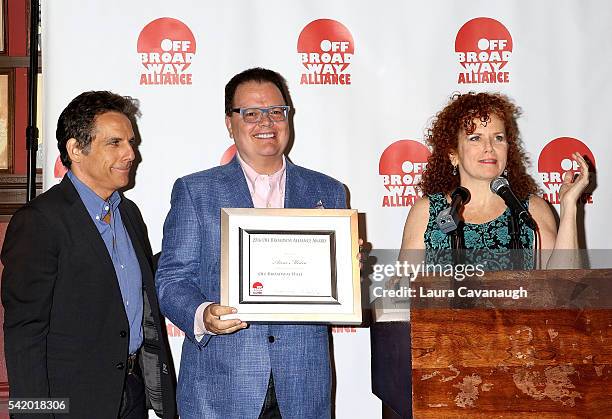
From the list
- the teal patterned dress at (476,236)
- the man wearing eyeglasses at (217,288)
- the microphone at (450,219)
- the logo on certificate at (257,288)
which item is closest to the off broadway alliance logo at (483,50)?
the teal patterned dress at (476,236)

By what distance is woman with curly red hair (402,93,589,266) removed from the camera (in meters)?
3.11

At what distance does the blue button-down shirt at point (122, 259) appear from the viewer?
288 centimetres

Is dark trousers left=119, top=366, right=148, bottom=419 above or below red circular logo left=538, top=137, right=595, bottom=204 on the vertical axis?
below

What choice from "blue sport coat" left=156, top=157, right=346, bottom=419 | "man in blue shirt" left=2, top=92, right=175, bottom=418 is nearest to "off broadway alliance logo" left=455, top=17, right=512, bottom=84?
"blue sport coat" left=156, top=157, right=346, bottom=419

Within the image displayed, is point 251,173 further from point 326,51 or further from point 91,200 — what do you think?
point 326,51

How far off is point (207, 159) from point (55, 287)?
1.34m

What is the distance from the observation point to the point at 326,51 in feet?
12.9

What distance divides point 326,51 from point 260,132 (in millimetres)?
1217

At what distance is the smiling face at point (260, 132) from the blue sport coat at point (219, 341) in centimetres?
9

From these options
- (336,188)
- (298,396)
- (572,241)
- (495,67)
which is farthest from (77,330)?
(495,67)

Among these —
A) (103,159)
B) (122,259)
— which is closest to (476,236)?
(122,259)

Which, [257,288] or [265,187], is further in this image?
[265,187]

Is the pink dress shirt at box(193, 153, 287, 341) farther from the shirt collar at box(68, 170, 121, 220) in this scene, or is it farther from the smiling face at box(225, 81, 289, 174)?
the shirt collar at box(68, 170, 121, 220)

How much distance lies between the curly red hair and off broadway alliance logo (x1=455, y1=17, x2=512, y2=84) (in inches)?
26.9
